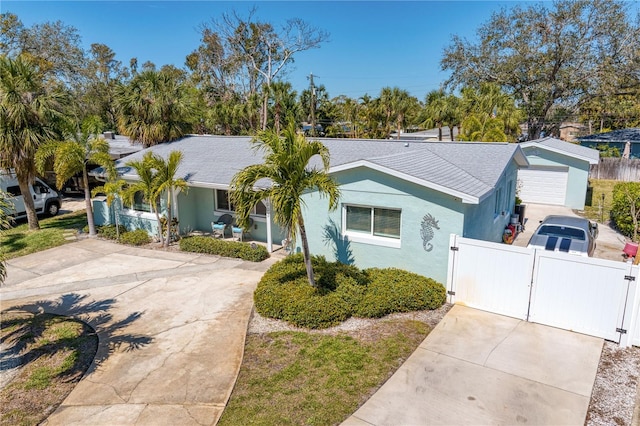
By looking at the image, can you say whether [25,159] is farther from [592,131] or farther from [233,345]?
[592,131]

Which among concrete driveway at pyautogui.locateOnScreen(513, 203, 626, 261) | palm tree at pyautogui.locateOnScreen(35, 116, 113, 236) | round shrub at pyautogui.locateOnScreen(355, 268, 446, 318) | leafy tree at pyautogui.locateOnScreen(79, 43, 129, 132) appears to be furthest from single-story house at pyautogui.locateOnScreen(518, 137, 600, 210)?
leafy tree at pyautogui.locateOnScreen(79, 43, 129, 132)

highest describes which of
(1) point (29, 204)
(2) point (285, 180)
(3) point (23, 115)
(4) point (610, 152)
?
(3) point (23, 115)

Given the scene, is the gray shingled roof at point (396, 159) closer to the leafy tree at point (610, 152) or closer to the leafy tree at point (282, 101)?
the leafy tree at point (282, 101)

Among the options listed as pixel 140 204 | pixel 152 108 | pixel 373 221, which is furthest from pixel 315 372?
pixel 152 108

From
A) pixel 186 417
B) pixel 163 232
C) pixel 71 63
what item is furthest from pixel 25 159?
pixel 71 63

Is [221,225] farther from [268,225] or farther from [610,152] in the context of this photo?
[610,152]

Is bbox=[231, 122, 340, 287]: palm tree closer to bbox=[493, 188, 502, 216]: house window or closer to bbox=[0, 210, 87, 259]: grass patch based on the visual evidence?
bbox=[493, 188, 502, 216]: house window
